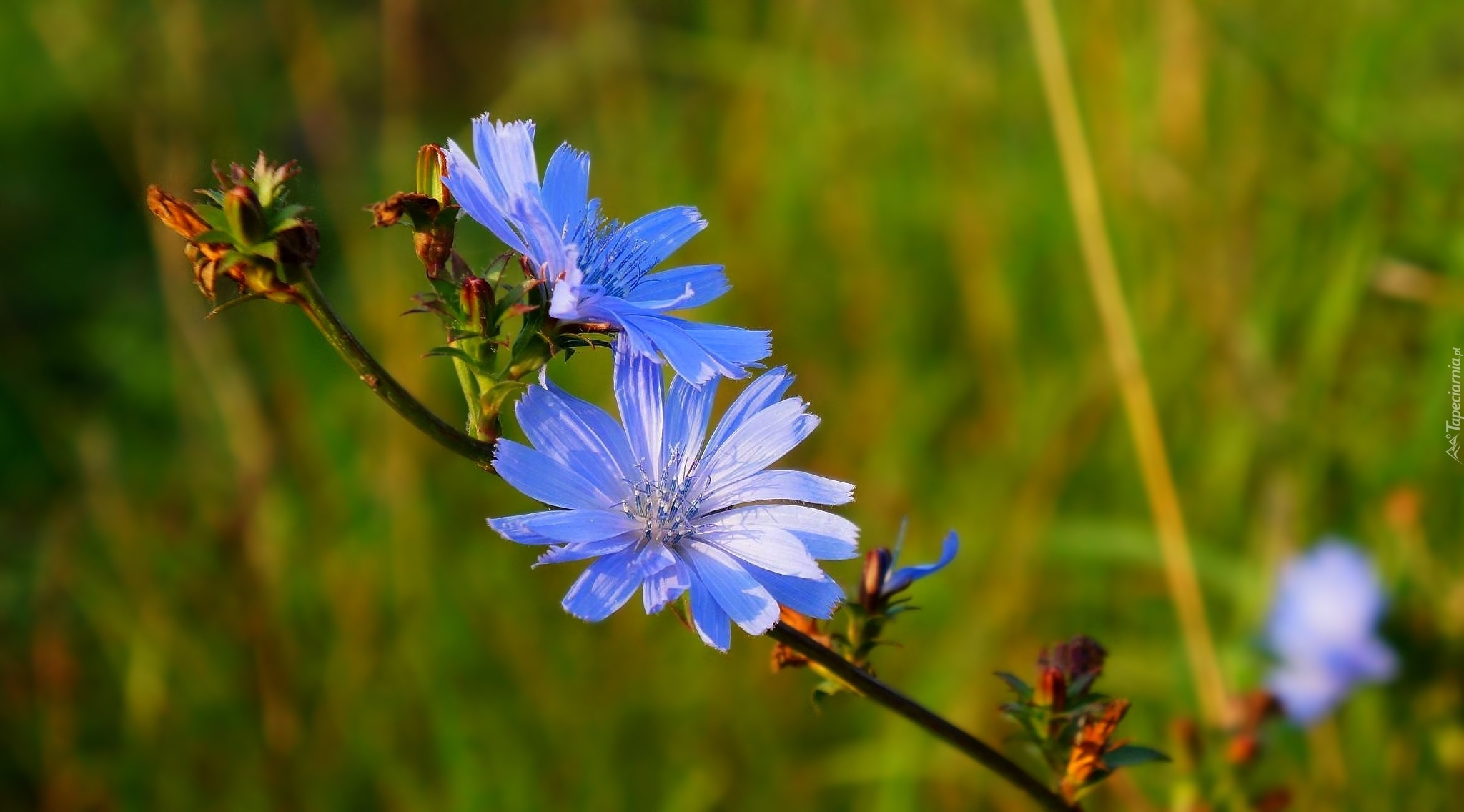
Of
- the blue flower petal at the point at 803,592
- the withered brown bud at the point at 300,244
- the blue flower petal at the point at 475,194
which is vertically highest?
the blue flower petal at the point at 475,194

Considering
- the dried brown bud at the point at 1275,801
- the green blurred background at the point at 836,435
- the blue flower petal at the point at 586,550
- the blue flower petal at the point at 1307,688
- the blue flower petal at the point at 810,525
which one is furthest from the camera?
the green blurred background at the point at 836,435

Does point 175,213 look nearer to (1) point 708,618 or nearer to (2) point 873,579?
(1) point 708,618

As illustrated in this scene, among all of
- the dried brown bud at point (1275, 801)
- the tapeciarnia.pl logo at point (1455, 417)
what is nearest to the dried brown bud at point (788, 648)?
the dried brown bud at point (1275, 801)

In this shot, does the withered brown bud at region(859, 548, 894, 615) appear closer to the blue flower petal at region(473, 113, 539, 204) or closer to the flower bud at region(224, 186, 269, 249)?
the blue flower petal at region(473, 113, 539, 204)

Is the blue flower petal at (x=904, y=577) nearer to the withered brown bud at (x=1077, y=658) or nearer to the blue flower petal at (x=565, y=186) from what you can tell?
the withered brown bud at (x=1077, y=658)

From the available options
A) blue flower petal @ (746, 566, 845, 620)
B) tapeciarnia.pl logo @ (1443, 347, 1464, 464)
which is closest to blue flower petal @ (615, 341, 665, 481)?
blue flower petal @ (746, 566, 845, 620)
